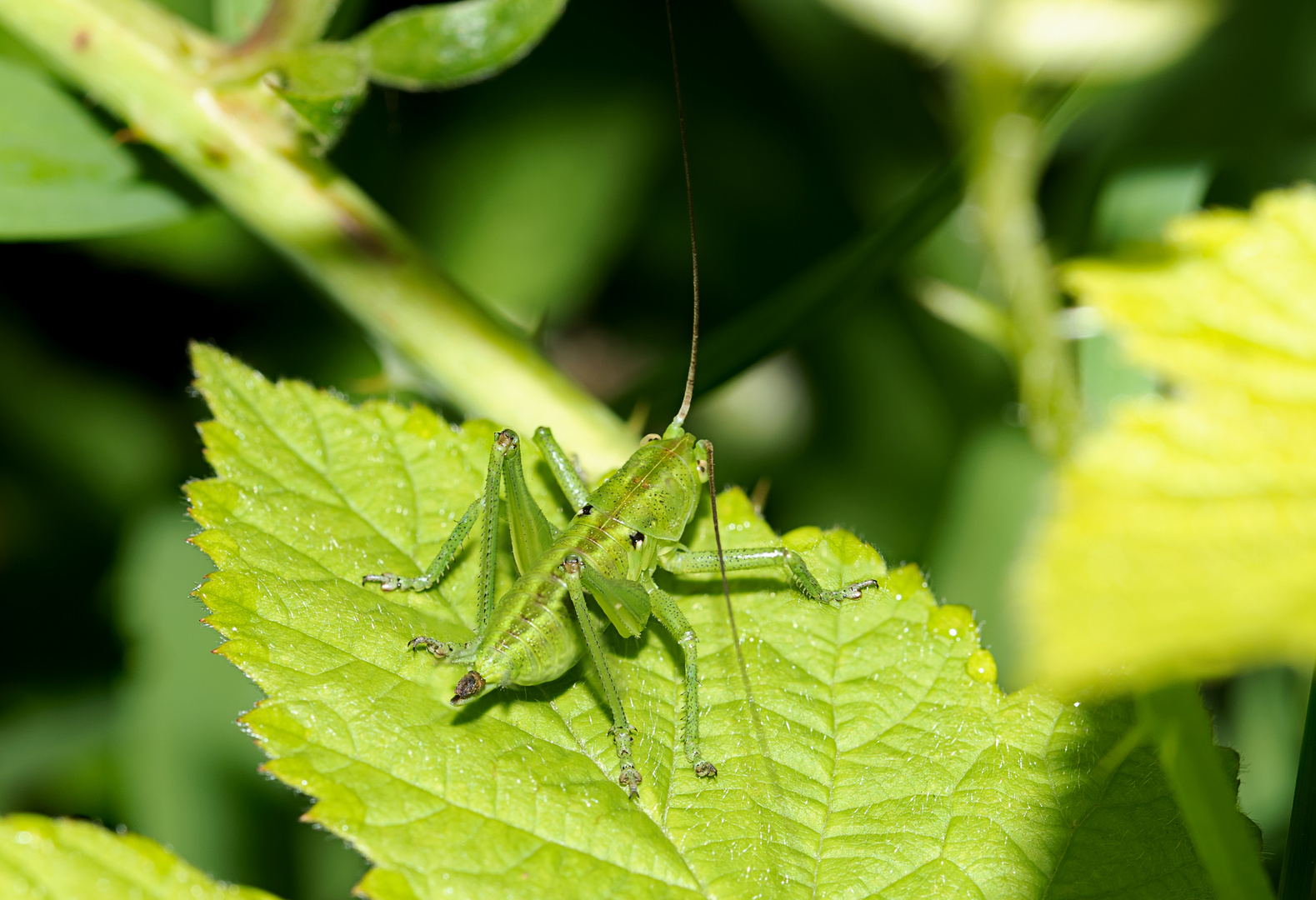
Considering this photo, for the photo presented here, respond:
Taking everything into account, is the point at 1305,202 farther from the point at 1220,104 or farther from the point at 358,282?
the point at 1220,104

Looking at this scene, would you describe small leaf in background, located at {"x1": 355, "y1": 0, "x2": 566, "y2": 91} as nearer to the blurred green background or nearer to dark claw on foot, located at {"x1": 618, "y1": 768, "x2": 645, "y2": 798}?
the blurred green background

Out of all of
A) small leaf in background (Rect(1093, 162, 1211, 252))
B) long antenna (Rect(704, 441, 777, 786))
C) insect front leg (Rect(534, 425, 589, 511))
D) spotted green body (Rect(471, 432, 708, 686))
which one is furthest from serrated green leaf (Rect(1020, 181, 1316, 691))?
small leaf in background (Rect(1093, 162, 1211, 252))

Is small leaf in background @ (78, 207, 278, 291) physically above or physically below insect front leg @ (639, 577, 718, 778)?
above

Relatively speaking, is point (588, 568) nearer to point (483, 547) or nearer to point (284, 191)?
point (483, 547)

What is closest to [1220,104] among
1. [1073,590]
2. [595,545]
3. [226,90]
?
[595,545]

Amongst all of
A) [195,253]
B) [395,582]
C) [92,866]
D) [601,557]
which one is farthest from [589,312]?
[92,866]

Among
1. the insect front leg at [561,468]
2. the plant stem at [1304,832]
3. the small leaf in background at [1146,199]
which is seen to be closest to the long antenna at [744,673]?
the insect front leg at [561,468]
